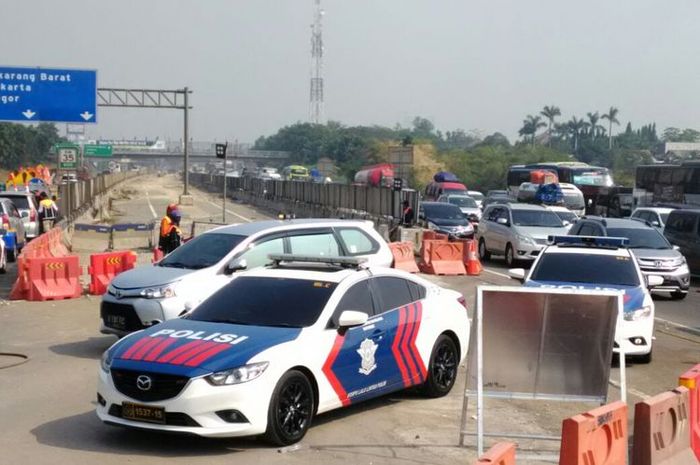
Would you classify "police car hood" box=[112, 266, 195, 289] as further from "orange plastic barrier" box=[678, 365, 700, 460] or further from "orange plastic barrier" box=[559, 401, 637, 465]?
"orange plastic barrier" box=[559, 401, 637, 465]

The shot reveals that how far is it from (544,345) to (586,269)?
5.94 meters

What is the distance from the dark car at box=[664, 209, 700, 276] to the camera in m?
26.8

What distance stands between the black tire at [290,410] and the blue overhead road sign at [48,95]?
89.7 feet

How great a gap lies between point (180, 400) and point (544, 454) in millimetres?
3158

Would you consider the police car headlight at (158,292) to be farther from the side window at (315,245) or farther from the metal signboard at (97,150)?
the metal signboard at (97,150)

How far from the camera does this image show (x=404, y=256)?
1008 inches

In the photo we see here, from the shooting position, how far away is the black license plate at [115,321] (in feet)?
42.4

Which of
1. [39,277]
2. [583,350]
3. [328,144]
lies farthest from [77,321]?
[328,144]

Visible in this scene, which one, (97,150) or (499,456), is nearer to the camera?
(499,456)

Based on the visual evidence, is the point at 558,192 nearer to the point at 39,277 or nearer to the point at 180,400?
the point at 39,277

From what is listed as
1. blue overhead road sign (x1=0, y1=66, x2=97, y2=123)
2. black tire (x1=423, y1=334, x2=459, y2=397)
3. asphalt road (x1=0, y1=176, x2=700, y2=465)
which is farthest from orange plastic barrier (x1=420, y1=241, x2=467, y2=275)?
blue overhead road sign (x1=0, y1=66, x2=97, y2=123)

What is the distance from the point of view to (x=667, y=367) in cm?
1325

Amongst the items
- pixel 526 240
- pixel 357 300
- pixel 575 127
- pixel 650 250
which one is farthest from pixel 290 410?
pixel 575 127

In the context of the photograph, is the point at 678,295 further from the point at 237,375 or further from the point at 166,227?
the point at 237,375
